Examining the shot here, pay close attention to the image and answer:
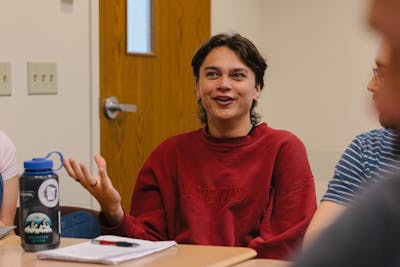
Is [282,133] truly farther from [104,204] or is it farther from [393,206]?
[393,206]

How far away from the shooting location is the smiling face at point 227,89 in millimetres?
2311

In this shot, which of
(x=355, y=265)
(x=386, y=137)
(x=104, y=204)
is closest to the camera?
(x=355, y=265)

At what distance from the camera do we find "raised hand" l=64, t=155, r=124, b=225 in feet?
6.00

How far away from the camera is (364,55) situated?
4168mm

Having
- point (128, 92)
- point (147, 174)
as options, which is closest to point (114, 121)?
point (128, 92)

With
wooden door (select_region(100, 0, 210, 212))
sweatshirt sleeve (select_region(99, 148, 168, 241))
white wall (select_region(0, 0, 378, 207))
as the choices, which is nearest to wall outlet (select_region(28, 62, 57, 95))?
white wall (select_region(0, 0, 378, 207))

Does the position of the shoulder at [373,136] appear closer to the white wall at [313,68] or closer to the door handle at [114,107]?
the door handle at [114,107]

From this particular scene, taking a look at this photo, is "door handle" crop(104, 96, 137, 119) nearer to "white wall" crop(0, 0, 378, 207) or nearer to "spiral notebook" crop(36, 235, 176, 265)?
"white wall" crop(0, 0, 378, 207)

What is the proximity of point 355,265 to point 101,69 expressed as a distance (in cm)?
287

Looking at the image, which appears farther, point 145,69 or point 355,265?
point 145,69

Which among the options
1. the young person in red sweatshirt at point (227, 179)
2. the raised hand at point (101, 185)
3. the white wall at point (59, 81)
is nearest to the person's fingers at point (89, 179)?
the raised hand at point (101, 185)

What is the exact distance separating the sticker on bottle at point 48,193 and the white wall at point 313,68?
2.54 meters

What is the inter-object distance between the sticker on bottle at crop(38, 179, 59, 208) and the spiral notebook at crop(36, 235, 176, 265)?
0.10m

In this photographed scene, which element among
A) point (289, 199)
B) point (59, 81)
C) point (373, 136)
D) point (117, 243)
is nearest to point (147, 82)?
point (59, 81)
